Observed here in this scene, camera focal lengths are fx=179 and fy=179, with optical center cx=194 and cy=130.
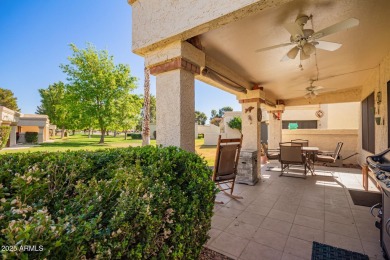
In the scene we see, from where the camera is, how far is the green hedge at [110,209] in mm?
768

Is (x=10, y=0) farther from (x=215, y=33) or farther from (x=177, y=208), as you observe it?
(x=177, y=208)

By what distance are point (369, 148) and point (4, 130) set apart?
67.4 feet

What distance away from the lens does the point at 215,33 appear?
2.77 metres

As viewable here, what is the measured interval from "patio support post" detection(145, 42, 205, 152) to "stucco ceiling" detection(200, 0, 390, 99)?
628 mm

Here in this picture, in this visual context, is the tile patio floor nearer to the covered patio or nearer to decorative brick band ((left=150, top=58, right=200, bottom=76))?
the covered patio

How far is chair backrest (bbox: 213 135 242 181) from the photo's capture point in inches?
136

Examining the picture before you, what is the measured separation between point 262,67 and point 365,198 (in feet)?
11.5

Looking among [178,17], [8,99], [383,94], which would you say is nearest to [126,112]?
[178,17]

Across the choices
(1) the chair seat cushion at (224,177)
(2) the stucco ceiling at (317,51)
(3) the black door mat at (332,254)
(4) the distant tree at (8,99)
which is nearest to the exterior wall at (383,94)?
(2) the stucco ceiling at (317,51)

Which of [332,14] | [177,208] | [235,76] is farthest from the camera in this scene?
[235,76]

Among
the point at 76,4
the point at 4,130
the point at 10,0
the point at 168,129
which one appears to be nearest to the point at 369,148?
the point at 168,129

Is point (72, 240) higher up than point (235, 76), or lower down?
lower down

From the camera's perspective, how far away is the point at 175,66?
2.55 metres

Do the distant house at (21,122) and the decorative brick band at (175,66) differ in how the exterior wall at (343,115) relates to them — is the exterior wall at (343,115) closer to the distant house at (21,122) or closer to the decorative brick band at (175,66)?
the decorative brick band at (175,66)
